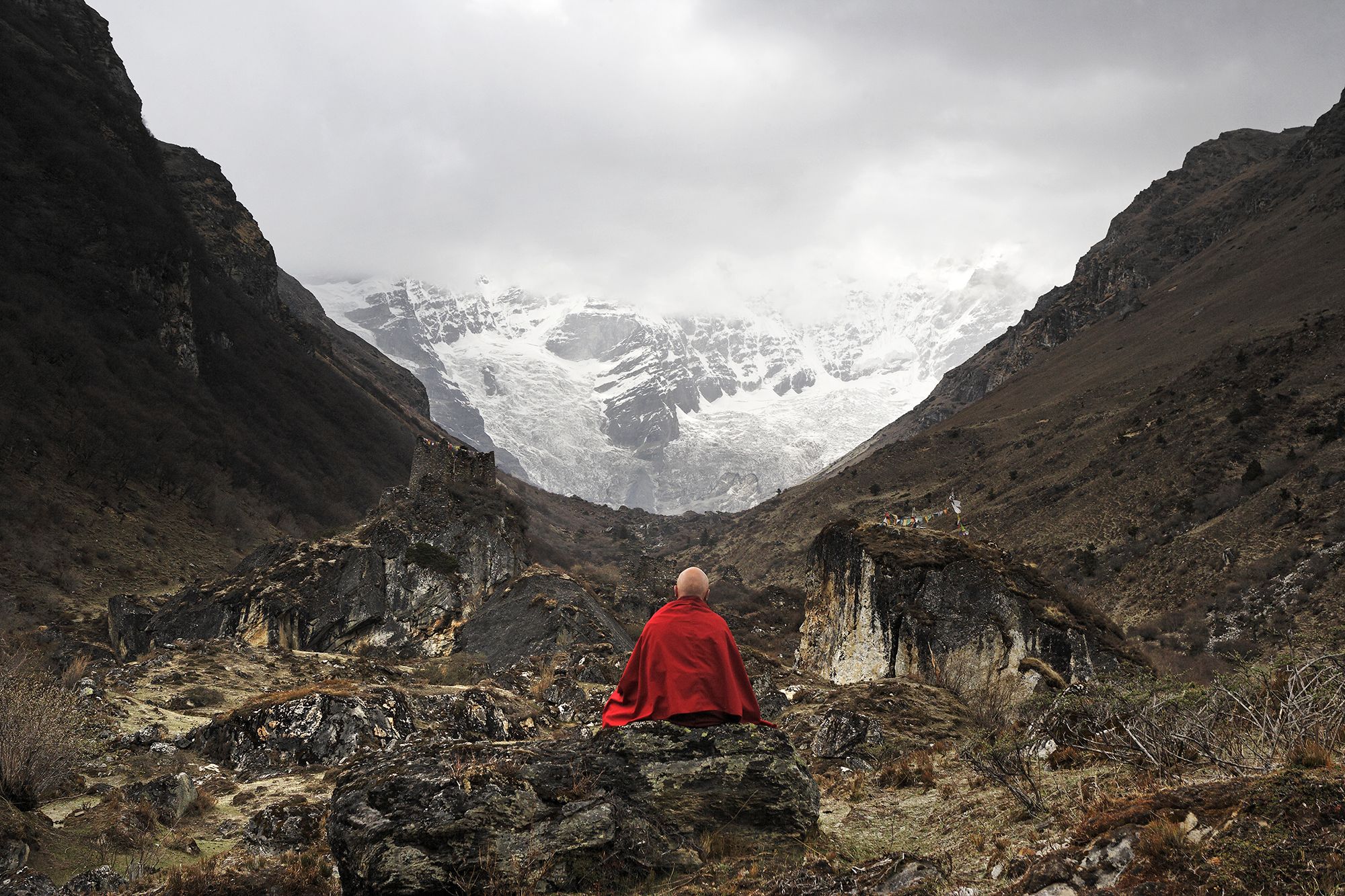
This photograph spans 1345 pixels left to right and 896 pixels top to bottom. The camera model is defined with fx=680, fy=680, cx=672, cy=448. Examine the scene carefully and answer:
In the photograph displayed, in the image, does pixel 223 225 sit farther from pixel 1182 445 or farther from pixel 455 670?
pixel 1182 445

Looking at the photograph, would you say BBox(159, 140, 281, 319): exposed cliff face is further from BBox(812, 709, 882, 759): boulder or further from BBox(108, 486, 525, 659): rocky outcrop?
BBox(812, 709, 882, 759): boulder

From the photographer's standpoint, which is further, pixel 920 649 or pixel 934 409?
pixel 934 409

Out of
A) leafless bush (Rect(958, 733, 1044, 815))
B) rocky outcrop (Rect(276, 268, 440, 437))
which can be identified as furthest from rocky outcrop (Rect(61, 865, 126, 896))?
rocky outcrop (Rect(276, 268, 440, 437))

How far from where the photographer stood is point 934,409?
129500 millimetres

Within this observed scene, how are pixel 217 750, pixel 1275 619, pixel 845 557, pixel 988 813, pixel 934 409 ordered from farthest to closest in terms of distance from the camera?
1. pixel 934 409
2. pixel 1275 619
3. pixel 845 557
4. pixel 217 750
5. pixel 988 813

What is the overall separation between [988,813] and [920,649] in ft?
34.8

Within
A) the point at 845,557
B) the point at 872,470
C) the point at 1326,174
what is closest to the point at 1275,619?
the point at 845,557

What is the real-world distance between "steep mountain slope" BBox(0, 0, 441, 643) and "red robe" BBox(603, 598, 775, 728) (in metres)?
34.8

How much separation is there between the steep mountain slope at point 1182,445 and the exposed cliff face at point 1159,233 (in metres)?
0.54

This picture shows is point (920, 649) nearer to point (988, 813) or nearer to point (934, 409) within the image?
point (988, 813)

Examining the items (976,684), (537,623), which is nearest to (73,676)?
(537,623)

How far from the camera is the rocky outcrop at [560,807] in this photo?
5.16 meters

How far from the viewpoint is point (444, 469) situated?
111 ft

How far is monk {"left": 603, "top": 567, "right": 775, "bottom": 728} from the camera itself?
6258mm
